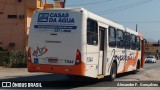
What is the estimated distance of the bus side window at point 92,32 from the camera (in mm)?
16609

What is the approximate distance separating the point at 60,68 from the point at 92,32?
2.21 m

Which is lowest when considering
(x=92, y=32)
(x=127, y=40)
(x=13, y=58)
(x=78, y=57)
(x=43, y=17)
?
(x=13, y=58)

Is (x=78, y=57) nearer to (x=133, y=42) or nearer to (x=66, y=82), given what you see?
(x=66, y=82)

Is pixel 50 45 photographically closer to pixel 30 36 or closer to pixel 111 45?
pixel 30 36

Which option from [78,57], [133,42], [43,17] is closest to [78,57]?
[78,57]

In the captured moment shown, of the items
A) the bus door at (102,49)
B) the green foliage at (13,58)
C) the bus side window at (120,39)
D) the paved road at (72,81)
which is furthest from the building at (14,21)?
the bus door at (102,49)

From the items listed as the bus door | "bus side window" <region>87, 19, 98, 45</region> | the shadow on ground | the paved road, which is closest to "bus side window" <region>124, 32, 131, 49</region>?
the paved road

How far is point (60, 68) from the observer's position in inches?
637

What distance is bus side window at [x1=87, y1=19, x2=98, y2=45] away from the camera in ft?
54.5

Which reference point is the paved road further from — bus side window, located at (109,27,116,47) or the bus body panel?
bus side window, located at (109,27,116,47)

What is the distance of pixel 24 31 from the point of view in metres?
37.6

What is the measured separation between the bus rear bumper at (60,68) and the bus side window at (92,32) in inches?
51.9

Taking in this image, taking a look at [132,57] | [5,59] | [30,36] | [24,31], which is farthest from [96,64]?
[24,31]

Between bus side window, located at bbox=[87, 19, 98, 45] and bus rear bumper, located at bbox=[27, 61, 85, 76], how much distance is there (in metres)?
1.32
